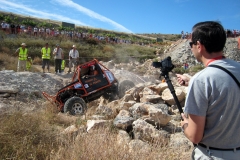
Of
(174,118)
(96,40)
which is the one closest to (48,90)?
(174,118)

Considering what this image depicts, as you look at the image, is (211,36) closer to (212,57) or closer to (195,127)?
(212,57)

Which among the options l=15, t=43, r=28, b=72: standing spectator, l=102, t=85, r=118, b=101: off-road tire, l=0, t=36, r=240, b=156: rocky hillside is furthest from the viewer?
l=15, t=43, r=28, b=72: standing spectator

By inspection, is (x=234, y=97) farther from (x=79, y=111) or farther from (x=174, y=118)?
(x=79, y=111)

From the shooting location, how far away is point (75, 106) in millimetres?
7434

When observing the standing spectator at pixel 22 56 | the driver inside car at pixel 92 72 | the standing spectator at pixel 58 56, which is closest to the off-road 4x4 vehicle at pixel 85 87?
the driver inside car at pixel 92 72

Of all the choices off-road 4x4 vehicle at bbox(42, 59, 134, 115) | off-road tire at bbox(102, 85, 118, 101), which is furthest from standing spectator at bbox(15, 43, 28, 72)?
off-road tire at bbox(102, 85, 118, 101)

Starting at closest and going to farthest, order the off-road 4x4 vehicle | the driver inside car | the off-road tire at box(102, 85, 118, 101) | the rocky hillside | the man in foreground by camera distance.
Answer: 1. the man in foreground
2. the rocky hillside
3. the off-road 4x4 vehicle
4. the driver inside car
5. the off-road tire at box(102, 85, 118, 101)

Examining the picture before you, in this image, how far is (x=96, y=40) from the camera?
2875 cm

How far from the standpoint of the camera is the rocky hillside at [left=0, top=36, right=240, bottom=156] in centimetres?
421

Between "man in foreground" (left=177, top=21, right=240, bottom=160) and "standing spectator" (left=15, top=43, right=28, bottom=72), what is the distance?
37.7ft

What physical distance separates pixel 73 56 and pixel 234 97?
473 inches

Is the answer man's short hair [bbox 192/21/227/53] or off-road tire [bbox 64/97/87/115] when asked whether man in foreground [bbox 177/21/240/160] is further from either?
off-road tire [bbox 64/97/87/115]

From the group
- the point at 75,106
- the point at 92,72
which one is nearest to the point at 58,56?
the point at 92,72

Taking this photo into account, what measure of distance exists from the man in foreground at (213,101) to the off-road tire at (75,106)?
241 inches
